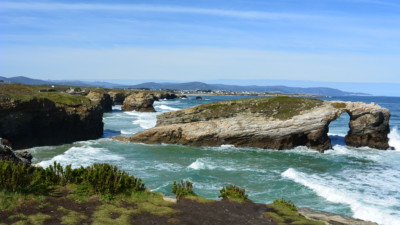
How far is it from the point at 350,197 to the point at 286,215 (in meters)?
8.48

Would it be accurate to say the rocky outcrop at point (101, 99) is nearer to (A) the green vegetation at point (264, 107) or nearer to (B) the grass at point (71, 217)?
(A) the green vegetation at point (264, 107)

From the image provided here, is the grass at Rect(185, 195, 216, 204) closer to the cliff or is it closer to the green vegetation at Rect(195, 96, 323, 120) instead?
the green vegetation at Rect(195, 96, 323, 120)

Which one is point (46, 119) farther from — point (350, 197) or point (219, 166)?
point (350, 197)

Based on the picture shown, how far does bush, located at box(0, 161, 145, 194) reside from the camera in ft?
39.3

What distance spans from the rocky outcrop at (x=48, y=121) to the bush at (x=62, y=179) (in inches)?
776

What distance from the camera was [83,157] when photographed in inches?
1131

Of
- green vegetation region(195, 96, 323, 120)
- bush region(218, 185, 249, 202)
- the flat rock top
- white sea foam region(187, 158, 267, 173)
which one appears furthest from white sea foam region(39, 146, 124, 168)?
bush region(218, 185, 249, 202)

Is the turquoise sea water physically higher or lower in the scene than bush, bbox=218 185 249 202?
lower

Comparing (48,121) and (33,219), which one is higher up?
(33,219)

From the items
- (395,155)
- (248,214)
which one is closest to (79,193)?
(248,214)

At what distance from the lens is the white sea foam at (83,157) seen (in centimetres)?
2633

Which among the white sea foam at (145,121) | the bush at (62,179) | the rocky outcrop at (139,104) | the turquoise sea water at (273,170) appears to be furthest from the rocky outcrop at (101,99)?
the bush at (62,179)

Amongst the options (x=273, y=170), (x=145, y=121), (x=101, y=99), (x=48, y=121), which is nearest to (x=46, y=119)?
(x=48, y=121)

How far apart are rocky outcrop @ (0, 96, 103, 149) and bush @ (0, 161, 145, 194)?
19723 mm
